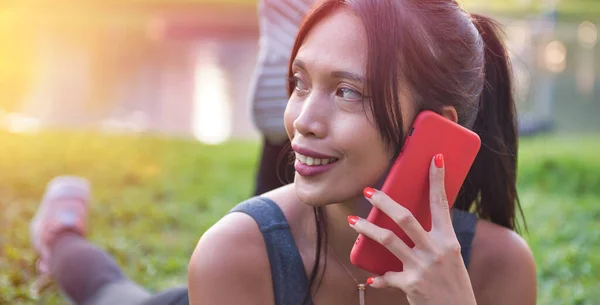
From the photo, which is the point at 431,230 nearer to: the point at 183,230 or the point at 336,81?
the point at 336,81

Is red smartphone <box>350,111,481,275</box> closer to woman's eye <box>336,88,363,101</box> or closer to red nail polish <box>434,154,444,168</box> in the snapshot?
red nail polish <box>434,154,444,168</box>

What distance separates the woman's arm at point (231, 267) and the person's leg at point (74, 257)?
99cm

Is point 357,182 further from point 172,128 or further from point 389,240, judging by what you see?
point 172,128

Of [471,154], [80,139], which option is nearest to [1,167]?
[80,139]

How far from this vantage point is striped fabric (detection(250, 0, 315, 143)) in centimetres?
317

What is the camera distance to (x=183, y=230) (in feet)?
15.5

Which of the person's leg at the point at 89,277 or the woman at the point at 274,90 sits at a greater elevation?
the woman at the point at 274,90

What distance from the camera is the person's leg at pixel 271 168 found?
318 centimetres

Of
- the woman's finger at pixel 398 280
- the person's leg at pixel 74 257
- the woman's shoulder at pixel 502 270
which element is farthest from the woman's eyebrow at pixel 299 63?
the person's leg at pixel 74 257

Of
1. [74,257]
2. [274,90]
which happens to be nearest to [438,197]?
[274,90]

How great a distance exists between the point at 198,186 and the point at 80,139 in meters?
2.07

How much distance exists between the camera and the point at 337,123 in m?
1.98

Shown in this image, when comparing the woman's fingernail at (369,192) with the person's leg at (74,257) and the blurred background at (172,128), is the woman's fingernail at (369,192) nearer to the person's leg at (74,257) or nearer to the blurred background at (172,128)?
the blurred background at (172,128)

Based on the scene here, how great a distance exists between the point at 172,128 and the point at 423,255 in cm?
766
